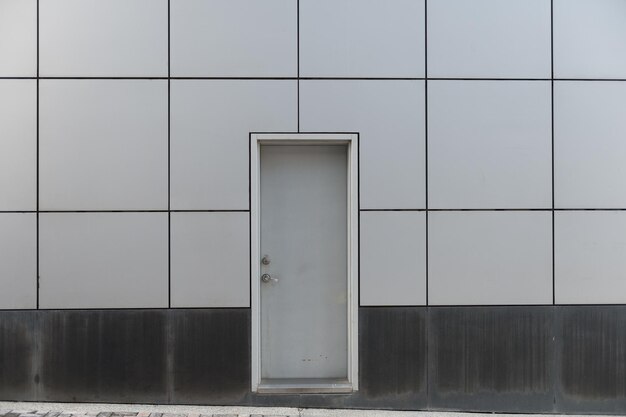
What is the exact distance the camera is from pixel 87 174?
229 inches

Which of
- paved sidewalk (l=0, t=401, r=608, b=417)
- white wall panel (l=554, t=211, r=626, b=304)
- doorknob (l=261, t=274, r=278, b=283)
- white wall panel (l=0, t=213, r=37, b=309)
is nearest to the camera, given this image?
paved sidewalk (l=0, t=401, r=608, b=417)

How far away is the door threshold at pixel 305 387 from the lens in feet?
19.2

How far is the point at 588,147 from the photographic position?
5910 millimetres

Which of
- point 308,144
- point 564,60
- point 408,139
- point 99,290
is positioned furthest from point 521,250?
point 99,290

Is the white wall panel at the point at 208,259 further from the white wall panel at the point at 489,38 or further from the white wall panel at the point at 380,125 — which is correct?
the white wall panel at the point at 489,38

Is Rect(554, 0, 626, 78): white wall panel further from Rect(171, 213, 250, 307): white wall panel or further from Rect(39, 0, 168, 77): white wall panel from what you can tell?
Rect(39, 0, 168, 77): white wall panel

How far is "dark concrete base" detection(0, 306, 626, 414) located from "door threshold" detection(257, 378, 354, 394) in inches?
2.3

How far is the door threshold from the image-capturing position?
5867 millimetres

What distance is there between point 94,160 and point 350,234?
260 cm

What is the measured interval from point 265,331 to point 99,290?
168 cm

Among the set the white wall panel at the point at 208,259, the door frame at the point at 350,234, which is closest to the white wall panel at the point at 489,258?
the door frame at the point at 350,234

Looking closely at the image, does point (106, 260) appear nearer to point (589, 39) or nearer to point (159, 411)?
point (159, 411)

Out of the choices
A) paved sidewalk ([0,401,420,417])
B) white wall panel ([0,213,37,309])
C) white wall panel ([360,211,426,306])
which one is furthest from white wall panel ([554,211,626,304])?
white wall panel ([0,213,37,309])

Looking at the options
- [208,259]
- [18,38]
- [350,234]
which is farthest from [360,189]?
[18,38]
